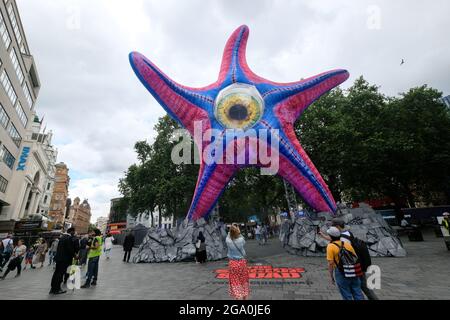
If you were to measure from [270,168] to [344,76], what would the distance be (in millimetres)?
6824

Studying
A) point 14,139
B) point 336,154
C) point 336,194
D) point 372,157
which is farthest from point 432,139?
point 14,139

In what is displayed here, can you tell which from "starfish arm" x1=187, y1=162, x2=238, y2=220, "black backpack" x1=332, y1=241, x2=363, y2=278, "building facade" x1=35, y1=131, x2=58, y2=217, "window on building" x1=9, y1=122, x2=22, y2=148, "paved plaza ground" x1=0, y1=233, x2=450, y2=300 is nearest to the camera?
"black backpack" x1=332, y1=241, x2=363, y2=278

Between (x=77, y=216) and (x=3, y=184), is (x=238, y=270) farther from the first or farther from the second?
(x=77, y=216)

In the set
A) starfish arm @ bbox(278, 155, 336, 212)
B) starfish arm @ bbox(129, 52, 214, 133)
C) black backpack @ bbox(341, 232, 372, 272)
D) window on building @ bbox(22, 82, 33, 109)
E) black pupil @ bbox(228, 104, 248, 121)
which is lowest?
black backpack @ bbox(341, 232, 372, 272)

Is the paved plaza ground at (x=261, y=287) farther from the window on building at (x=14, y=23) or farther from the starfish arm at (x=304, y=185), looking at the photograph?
the window on building at (x=14, y=23)

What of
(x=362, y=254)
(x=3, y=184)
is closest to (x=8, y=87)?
(x=3, y=184)

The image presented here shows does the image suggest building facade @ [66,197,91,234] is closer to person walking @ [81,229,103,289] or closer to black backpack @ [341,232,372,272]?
person walking @ [81,229,103,289]

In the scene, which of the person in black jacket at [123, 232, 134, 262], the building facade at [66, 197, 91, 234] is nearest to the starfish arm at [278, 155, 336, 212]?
A: the person in black jacket at [123, 232, 134, 262]

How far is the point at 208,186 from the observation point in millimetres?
12281

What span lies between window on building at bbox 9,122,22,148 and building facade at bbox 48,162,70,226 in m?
40.9

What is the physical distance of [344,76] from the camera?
1306cm

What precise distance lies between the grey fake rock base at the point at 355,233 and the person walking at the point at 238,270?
7192 mm

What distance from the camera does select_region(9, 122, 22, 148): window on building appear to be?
2372 cm
